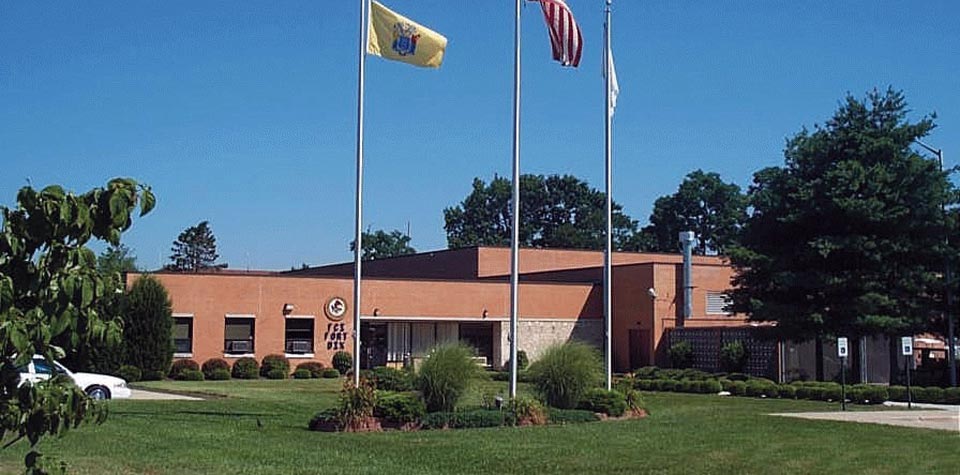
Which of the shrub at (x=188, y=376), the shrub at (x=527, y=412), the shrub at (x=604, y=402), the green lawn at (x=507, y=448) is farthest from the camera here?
the shrub at (x=188, y=376)

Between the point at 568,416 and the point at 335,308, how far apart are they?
2882 cm

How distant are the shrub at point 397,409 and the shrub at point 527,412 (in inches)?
75.7

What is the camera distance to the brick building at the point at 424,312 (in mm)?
48750

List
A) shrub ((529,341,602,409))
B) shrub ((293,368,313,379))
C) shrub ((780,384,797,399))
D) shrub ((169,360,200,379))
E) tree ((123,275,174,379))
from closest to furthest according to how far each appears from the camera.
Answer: shrub ((529,341,602,409))
shrub ((780,384,797,399))
tree ((123,275,174,379))
shrub ((169,360,200,379))
shrub ((293,368,313,379))

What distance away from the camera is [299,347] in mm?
50531

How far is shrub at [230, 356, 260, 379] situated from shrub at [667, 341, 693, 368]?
1822cm

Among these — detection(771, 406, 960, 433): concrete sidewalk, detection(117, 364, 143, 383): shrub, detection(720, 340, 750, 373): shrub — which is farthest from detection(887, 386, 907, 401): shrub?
detection(117, 364, 143, 383): shrub

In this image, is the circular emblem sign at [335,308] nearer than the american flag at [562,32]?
No

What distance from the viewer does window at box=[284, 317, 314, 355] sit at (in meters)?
50.4

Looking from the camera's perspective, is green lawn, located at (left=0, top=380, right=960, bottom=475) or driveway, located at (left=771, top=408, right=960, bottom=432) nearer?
green lawn, located at (left=0, top=380, right=960, bottom=475)

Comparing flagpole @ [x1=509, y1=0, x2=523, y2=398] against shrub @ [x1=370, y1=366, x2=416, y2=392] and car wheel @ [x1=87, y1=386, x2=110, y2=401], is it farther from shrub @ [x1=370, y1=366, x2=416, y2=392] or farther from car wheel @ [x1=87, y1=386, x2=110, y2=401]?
car wheel @ [x1=87, y1=386, x2=110, y2=401]

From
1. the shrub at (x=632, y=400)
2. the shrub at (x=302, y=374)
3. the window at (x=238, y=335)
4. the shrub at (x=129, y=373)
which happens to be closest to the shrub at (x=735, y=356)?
the shrub at (x=302, y=374)

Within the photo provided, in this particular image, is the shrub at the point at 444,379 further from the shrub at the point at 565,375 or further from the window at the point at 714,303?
the window at the point at 714,303

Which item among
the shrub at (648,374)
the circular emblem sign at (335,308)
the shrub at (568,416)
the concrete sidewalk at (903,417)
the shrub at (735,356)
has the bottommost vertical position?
the concrete sidewalk at (903,417)
